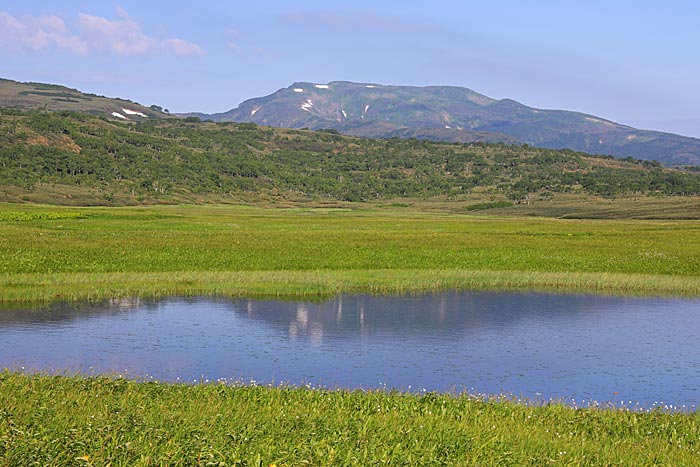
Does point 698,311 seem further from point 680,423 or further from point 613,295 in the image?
point 680,423

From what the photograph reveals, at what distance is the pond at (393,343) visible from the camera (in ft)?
81.4

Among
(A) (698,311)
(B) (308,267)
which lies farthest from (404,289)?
(A) (698,311)

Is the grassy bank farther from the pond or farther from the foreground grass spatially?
the foreground grass

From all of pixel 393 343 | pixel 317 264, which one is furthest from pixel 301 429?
pixel 317 264

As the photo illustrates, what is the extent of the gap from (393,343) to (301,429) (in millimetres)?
18555

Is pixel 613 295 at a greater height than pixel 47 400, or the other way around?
pixel 47 400

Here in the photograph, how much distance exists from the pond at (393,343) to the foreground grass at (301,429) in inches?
184

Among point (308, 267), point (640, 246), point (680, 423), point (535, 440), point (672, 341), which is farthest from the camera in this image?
point (640, 246)

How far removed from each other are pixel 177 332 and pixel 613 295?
89.4ft

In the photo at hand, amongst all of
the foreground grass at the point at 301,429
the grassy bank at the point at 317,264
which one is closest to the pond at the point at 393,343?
the grassy bank at the point at 317,264

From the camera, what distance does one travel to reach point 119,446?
11086mm

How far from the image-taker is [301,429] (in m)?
13.0

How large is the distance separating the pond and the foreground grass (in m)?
4.67

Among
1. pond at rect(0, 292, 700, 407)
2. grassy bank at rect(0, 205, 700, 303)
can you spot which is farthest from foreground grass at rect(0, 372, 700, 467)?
grassy bank at rect(0, 205, 700, 303)
